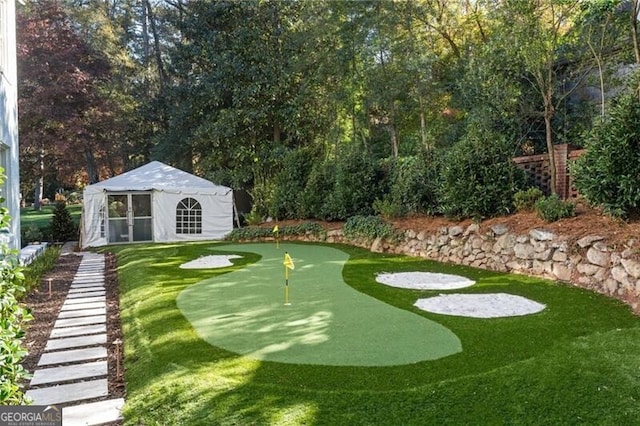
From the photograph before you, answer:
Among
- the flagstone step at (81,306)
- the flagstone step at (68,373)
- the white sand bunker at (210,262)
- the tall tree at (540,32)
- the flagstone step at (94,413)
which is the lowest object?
the flagstone step at (94,413)

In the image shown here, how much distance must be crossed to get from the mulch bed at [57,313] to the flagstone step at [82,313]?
7 centimetres

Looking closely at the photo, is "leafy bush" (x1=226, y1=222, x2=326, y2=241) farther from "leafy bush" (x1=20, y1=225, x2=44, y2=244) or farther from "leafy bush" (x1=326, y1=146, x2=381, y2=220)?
"leafy bush" (x1=20, y1=225, x2=44, y2=244)

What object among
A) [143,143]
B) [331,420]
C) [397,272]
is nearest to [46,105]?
[143,143]

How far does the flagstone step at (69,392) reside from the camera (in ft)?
11.1

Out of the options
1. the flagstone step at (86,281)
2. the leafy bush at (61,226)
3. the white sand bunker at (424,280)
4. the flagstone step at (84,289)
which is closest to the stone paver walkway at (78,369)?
the flagstone step at (84,289)

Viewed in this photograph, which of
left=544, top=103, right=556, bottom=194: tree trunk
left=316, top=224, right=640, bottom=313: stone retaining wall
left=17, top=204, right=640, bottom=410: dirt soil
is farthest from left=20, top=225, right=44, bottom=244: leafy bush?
left=544, top=103, right=556, bottom=194: tree trunk

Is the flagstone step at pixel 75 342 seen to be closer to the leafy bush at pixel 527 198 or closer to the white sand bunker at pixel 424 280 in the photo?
the white sand bunker at pixel 424 280

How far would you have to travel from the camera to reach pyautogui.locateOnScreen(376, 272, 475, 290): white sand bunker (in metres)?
6.58

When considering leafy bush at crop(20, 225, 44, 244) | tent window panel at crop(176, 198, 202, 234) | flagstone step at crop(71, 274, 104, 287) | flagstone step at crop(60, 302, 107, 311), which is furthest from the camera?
tent window panel at crop(176, 198, 202, 234)

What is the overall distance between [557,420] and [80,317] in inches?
209

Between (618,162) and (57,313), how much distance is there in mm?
7421

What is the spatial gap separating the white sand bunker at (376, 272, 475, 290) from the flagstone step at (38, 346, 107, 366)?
13.0 ft

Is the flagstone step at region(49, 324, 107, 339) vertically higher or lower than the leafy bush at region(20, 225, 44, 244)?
lower

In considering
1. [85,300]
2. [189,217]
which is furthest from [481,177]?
[189,217]
